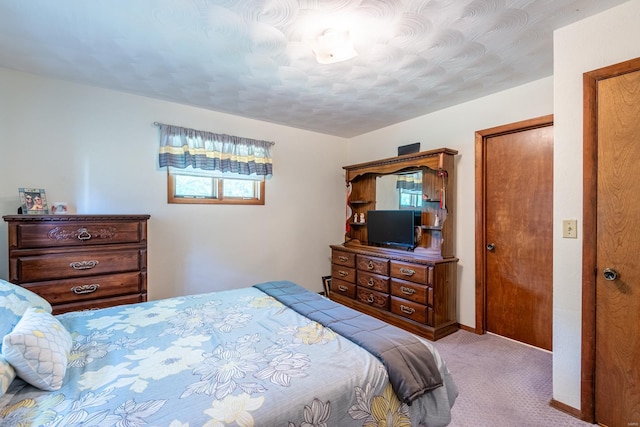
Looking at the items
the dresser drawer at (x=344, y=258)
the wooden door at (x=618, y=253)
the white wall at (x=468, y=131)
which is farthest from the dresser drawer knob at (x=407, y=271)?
the wooden door at (x=618, y=253)

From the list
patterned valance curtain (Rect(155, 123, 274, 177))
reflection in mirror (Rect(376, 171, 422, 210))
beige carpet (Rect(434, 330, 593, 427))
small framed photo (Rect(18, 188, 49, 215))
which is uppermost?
patterned valance curtain (Rect(155, 123, 274, 177))

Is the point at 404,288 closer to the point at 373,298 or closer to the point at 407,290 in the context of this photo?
the point at 407,290

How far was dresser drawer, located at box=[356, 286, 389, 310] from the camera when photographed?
3.29 meters

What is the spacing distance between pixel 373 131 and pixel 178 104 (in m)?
2.49

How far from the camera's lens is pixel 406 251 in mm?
3365

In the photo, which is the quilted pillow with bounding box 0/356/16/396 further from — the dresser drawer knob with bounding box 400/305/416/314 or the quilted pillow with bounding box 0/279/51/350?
the dresser drawer knob with bounding box 400/305/416/314

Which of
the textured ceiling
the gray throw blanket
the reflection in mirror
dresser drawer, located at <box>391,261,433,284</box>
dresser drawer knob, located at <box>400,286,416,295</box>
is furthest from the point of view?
the reflection in mirror

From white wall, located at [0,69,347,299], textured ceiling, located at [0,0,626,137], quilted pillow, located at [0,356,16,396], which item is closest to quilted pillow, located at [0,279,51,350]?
quilted pillow, located at [0,356,16,396]

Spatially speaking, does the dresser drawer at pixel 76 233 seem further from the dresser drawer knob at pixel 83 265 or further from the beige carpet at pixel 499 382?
the beige carpet at pixel 499 382

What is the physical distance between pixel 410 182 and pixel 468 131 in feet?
2.63

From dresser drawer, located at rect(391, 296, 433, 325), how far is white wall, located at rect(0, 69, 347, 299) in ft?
4.52

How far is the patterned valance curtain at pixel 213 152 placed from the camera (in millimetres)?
3045

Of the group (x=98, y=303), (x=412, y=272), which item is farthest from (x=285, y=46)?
(x=98, y=303)

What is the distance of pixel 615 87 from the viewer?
161 cm
